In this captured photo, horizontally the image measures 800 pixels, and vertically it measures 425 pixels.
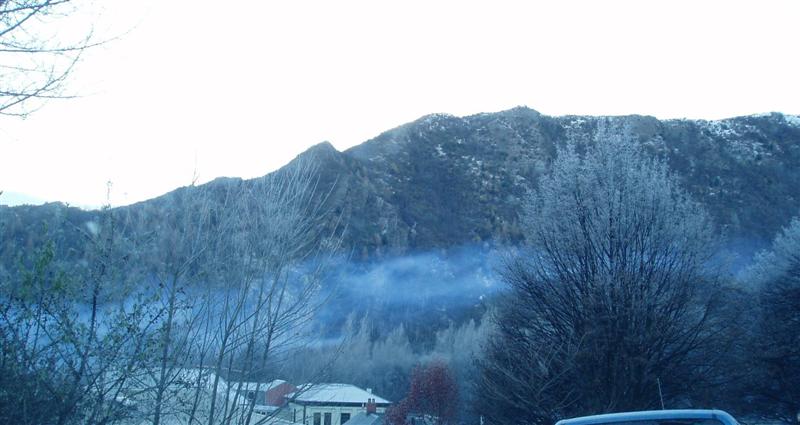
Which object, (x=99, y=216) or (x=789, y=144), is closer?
(x=99, y=216)

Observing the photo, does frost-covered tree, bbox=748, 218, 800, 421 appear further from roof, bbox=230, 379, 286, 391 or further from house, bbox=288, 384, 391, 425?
roof, bbox=230, 379, 286, 391

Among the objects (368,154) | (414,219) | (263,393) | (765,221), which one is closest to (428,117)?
(368,154)

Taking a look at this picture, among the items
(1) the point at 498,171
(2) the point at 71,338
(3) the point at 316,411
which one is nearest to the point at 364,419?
(3) the point at 316,411

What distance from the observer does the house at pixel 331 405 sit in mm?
10180

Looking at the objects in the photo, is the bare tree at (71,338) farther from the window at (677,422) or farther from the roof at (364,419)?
the roof at (364,419)

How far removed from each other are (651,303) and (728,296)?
633cm

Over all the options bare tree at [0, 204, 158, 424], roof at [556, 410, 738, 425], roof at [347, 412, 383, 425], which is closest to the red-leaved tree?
roof at [347, 412, 383, 425]

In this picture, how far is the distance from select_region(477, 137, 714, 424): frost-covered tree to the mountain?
27.6 meters

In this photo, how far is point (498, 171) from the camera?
7944 centimetres

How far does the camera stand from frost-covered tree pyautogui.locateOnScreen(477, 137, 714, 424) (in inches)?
662

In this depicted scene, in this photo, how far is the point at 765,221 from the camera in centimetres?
4791

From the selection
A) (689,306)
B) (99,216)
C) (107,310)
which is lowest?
(689,306)

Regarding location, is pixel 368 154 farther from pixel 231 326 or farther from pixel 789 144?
pixel 231 326

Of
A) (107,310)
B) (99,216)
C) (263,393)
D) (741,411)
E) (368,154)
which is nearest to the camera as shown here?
(107,310)
